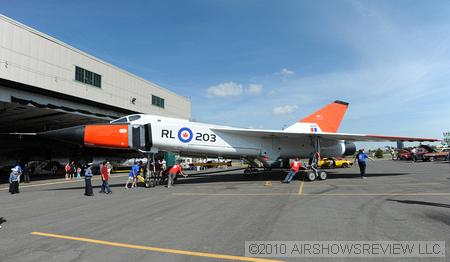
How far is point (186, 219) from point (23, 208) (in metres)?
6.07

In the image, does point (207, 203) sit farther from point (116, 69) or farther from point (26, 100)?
point (116, 69)

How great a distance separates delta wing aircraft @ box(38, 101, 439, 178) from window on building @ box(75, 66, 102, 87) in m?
14.6

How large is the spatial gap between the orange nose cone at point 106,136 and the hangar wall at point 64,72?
10710 millimetres

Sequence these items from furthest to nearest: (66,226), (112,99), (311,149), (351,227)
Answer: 1. (112,99)
2. (311,149)
3. (66,226)
4. (351,227)

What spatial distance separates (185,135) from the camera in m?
15.4

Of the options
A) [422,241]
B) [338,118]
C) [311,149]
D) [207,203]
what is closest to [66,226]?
[207,203]

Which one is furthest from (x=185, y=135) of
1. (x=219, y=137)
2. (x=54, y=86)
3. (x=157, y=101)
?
(x=157, y=101)

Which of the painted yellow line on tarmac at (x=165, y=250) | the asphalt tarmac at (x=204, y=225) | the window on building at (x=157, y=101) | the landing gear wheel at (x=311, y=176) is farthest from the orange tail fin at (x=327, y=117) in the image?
the window on building at (x=157, y=101)

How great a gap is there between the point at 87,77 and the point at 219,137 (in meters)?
17.4

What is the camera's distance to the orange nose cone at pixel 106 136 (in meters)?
13.4

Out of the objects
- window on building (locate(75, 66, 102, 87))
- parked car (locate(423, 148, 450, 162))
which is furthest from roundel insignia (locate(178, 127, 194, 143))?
parked car (locate(423, 148, 450, 162))

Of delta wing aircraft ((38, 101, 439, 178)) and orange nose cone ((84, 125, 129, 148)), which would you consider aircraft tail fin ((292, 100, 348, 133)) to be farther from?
orange nose cone ((84, 125, 129, 148))

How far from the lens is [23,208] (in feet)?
31.2

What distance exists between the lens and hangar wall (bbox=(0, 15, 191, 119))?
20.1 meters
